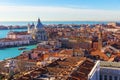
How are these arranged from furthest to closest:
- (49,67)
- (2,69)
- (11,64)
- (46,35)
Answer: (46,35) < (2,69) < (11,64) < (49,67)

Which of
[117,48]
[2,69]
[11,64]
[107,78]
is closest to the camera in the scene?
[107,78]

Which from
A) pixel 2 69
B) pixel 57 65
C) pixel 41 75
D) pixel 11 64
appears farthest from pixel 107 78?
pixel 2 69

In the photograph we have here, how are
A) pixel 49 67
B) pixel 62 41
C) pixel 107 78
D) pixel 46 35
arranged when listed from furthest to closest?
pixel 46 35 < pixel 62 41 < pixel 107 78 < pixel 49 67

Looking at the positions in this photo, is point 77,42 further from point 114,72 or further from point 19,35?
point 114,72

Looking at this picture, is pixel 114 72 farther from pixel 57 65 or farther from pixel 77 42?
pixel 77 42

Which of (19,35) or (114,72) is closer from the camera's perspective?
(114,72)

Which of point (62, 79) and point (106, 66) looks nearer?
point (62, 79)

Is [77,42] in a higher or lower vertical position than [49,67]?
lower

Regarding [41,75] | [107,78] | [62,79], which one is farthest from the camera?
[107,78]

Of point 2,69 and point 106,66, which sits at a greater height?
point 106,66

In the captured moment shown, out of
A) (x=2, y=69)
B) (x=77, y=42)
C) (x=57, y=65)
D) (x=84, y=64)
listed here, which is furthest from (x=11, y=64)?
(x=77, y=42)
